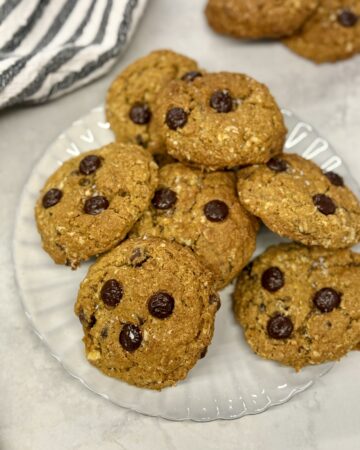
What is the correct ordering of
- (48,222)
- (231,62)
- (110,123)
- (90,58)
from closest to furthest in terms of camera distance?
(48,222) → (110,123) → (90,58) → (231,62)

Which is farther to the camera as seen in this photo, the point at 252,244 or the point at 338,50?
the point at 338,50

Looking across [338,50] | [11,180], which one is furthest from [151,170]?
[338,50]

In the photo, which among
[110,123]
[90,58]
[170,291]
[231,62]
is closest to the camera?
[170,291]

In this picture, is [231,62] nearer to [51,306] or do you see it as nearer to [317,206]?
[317,206]

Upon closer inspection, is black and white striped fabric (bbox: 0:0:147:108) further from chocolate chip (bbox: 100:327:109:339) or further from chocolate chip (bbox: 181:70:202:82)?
chocolate chip (bbox: 100:327:109:339)

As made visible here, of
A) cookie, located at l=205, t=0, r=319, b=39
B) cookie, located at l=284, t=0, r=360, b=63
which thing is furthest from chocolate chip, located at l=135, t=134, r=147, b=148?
cookie, located at l=284, t=0, r=360, b=63

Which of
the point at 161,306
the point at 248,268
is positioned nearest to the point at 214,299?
the point at 161,306

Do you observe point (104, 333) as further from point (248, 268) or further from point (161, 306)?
point (248, 268)

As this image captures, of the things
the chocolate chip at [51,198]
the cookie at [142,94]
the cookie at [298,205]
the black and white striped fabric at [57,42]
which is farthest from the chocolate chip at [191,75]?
the chocolate chip at [51,198]
